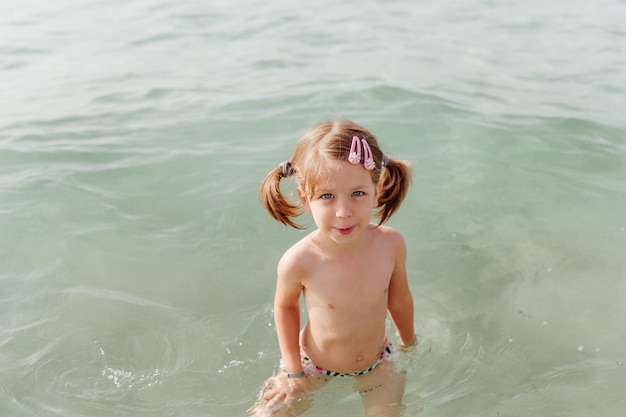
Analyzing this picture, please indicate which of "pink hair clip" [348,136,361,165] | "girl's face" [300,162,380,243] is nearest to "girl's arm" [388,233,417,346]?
"girl's face" [300,162,380,243]

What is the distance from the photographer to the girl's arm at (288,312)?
11.0ft

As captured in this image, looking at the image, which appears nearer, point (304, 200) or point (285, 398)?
point (304, 200)

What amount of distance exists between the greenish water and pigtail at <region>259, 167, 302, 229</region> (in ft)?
3.29

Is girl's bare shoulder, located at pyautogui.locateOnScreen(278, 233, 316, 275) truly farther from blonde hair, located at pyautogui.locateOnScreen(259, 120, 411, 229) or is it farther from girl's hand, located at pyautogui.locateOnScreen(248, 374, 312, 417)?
girl's hand, located at pyautogui.locateOnScreen(248, 374, 312, 417)

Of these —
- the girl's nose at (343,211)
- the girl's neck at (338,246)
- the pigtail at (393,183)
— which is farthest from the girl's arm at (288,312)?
the pigtail at (393,183)

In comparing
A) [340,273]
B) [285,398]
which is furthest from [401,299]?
[285,398]

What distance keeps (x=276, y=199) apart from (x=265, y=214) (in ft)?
7.18

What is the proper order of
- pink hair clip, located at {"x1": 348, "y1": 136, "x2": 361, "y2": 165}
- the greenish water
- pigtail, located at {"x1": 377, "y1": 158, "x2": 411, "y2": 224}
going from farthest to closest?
the greenish water → pigtail, located at {"x1": 377, "y1": 158, "x2": 411, "y2": 224} → pink hair clip, located at {"x1": 348, "y1": 136, "x2": 361, "y2": 165}

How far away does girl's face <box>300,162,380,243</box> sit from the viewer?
9.99 ft

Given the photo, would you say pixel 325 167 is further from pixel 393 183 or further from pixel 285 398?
pixel 285 398

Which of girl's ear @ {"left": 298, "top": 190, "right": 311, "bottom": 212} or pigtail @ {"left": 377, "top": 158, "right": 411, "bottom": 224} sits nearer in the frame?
girl's ear @ {"left": 298, "top": 190, "right": 311, "bottom": 212}

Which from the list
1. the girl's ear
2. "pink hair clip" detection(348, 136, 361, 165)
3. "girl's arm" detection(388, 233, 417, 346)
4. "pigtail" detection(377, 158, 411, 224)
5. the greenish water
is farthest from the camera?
the greenish water

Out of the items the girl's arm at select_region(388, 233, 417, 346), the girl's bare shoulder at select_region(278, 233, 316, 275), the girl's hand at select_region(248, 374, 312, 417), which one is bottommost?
the girl's hand at select_region(248, 374, 312, 417)

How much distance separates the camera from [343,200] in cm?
307
